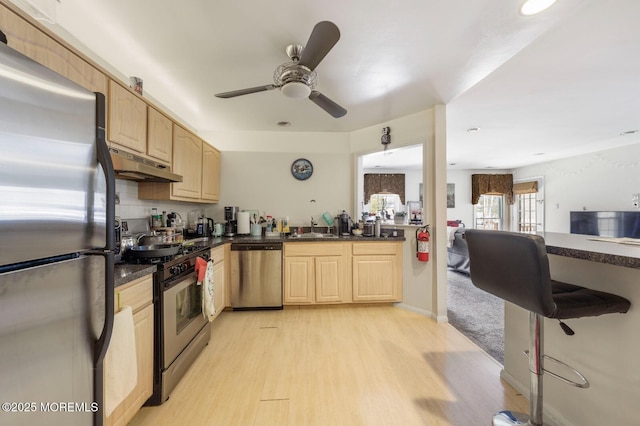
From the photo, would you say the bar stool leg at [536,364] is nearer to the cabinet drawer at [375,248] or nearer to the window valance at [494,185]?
the cabinet drawer at [375,248]

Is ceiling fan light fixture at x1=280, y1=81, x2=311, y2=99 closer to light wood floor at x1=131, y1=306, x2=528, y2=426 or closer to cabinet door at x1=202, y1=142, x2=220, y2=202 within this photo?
cabinet door at x1=202, y1=142, x2=220, y2=202

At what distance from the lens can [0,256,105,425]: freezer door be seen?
1.94ft

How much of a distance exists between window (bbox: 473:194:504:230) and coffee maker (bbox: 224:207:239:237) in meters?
7.32

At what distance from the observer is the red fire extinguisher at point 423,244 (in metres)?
2.81

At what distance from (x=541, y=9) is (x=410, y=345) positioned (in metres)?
2.57

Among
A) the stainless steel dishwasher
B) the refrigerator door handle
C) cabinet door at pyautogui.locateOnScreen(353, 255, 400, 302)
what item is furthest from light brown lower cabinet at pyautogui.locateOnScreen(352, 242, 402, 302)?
the refrigerator door handle

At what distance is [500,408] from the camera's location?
1498mm

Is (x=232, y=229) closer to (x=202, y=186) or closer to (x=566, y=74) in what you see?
(x=202, y=186)

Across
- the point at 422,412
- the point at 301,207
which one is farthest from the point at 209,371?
the point at 301,207

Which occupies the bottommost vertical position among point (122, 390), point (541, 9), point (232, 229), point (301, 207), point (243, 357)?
point (243, 357)

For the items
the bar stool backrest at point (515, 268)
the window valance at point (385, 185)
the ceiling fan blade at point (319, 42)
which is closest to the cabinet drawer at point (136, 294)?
the ceiling fan blade at point (319, 42)

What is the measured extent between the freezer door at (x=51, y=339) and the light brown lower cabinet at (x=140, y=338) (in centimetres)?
48

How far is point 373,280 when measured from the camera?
304 cm

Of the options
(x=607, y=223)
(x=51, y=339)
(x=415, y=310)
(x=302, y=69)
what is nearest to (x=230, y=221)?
(x=302, y=69)
